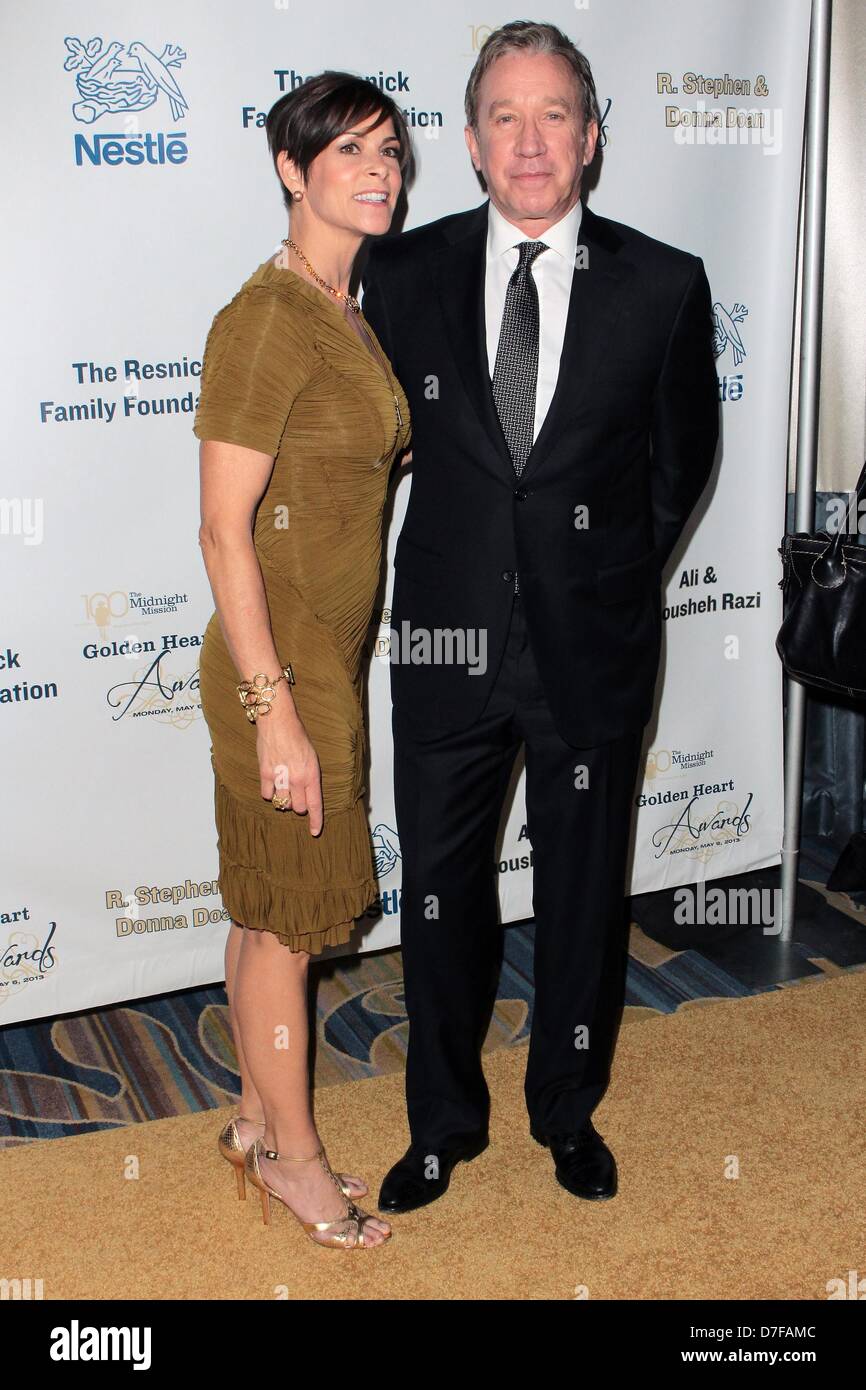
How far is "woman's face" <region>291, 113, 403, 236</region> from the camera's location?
2.24 metres

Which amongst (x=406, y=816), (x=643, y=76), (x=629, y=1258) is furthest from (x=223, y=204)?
(x=629, y=1258)

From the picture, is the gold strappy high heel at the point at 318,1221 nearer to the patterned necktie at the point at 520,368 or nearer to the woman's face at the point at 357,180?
the patterned necktie at the point at 520,368

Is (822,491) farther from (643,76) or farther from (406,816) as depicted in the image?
(406,816)

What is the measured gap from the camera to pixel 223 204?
2.91m

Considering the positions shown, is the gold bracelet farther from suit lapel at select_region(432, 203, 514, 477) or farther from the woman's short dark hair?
the woman's short dark hair

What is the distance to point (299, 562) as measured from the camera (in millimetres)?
2316

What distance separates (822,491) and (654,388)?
1523 mm

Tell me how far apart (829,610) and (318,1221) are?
1.69 meters

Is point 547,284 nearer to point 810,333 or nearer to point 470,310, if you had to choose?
point 470,310

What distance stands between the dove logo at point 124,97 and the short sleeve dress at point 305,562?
2.28 feet

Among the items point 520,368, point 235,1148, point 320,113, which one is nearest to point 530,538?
point 520,368

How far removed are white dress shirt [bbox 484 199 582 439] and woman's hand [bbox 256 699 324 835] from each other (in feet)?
2.20

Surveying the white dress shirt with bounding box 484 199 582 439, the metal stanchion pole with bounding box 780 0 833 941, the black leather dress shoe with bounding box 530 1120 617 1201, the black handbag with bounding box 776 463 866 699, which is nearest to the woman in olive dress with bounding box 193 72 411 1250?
the white dress shirt with bounding box 484 199 582 439

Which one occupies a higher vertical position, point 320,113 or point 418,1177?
point 320,113
